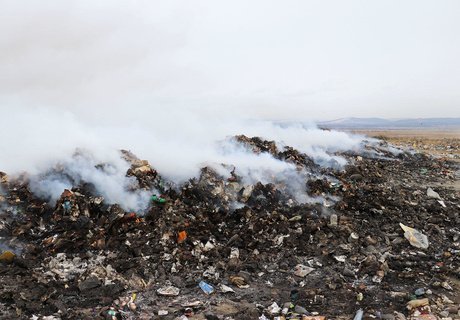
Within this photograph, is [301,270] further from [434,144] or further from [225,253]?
[434,144]

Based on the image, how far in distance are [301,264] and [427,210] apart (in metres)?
4.37

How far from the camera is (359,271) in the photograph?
5.34 m

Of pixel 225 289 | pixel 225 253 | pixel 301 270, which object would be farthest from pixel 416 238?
pixel 225 289

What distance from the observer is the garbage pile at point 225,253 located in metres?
4.43

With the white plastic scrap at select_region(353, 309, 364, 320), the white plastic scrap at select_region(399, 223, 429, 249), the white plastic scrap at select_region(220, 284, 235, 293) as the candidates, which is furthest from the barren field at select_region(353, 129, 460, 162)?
the white plastic scrap at select_region(220, 284, 235, 293)

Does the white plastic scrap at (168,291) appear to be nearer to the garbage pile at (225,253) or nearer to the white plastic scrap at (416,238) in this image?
the garbage pile at (225,253)

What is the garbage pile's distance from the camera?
14.5 ft

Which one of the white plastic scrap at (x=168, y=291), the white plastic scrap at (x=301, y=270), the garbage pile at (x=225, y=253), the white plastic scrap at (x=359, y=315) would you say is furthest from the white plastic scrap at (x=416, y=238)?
the white plastic scrap at (x=168, y=291)

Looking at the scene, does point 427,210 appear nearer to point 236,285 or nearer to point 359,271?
point 359,271

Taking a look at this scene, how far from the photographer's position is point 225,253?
5.82 m

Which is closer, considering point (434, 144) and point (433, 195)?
point (433, 195)

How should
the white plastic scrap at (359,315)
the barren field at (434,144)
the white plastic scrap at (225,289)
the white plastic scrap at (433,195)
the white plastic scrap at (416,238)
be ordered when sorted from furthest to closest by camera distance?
the barren field at (434,144)
the white plastic scrap at (433,195)
the white plastic scrap at (416,238)
the white plastic scrap at (225,289)
the white plastic scrap at (359,315)

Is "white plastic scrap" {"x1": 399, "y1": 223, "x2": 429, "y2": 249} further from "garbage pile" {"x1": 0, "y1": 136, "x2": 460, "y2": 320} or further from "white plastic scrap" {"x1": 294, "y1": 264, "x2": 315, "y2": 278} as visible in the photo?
"white plastic scrap" {"x1": 294, "y1": 264, "x2": 315, "y2": 278}

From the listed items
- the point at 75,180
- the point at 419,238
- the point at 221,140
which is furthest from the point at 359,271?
the point at 221,140
